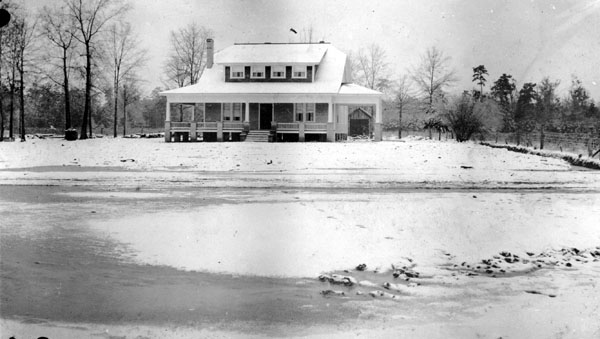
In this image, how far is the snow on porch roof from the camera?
43.7 m

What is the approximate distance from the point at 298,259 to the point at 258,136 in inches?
1269

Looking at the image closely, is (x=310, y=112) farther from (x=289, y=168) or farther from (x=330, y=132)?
(x=289, y=168)

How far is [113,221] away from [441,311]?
661cm

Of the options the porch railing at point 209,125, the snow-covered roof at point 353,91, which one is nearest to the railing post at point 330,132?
the snow-covered roof at point 353,91

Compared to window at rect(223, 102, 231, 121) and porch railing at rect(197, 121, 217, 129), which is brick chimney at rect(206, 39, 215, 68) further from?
porch railing at rect(197, 121, 217, 129)

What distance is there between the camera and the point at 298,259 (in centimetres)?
808

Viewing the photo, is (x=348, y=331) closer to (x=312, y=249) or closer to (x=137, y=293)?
(x=137, y=293)

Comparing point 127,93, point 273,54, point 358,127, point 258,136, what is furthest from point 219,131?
point 127,93

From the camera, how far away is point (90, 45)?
48344 millimetres

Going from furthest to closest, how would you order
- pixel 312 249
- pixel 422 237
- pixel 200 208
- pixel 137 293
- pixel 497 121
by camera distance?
pixel 497 121, pixel 200 208, pixel 422 237, pixel 312 249, pixel 137 293

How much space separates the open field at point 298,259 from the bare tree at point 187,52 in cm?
4137

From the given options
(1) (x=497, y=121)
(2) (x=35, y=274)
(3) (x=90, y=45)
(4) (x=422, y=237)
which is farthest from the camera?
(1) (x=497, y=121)

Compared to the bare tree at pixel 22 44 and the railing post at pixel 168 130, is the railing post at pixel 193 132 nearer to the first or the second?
the railing post at pixel 168 130

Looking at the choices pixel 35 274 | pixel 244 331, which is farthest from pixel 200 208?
pixel 244 331
